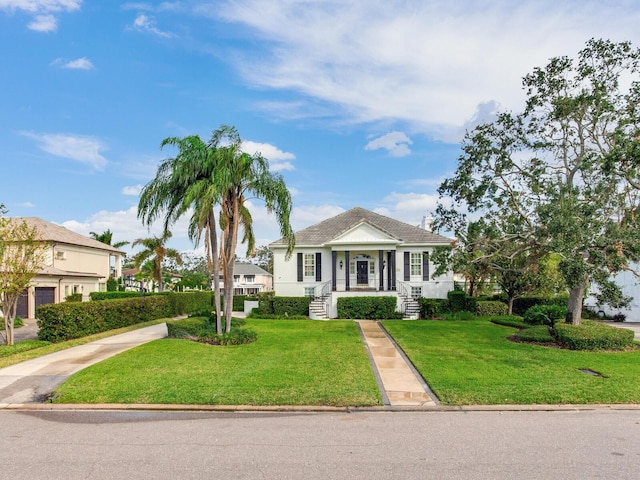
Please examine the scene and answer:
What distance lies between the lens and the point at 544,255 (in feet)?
55.8

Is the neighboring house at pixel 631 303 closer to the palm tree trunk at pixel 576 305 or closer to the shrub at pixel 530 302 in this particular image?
the shrub at pixel 530 302

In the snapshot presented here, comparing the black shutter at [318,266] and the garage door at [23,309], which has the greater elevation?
the black shutter at [318,266]

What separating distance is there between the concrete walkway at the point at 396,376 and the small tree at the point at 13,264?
11.3 metres

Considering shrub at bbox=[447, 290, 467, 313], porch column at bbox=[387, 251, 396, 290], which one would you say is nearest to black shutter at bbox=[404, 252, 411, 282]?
porch column at bbox=[387, 251, 396, 290]

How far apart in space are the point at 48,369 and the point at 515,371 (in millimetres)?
11505

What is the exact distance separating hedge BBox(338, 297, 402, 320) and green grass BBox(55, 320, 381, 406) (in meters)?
11.2

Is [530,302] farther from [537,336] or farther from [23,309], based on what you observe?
[23,309]

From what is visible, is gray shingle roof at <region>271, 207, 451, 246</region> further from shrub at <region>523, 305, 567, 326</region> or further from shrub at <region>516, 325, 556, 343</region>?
shrub at <region>516, 325, 556, 343</region>

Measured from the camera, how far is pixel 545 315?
1812cm

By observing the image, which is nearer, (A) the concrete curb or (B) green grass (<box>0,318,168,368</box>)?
(A) the concrete curb

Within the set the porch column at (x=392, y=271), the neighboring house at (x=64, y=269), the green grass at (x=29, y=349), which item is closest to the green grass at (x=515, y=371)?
the green grass at (x=29, y=349)

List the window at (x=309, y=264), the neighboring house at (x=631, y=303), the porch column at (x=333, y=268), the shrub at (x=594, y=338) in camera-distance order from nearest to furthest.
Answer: the shrub at (x=594, y=338), the neighboring house at (x=631, y=303), the porch column at (x=333, y=268), the window at (x=309, y=264)

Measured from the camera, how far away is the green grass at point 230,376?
8367mm

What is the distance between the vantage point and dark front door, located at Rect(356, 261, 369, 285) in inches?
1148
